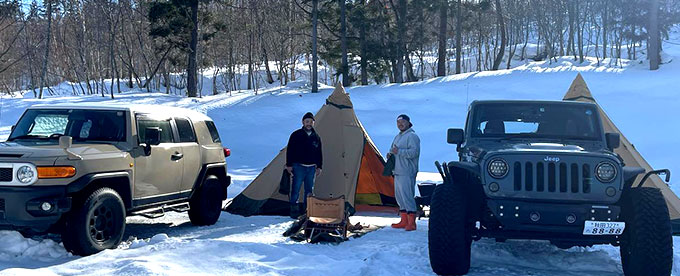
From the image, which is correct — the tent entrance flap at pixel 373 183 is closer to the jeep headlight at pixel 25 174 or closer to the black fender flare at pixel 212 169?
the black fender flare at pixel 212 169

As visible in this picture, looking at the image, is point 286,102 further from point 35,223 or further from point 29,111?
point 35,223

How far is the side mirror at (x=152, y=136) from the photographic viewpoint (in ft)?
26.3

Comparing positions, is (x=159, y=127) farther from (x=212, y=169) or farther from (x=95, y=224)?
(x=95, y=224)

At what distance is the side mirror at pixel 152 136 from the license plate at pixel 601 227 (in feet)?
16.8

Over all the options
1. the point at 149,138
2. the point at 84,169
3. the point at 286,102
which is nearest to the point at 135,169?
the point at 149,138

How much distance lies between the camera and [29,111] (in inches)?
329

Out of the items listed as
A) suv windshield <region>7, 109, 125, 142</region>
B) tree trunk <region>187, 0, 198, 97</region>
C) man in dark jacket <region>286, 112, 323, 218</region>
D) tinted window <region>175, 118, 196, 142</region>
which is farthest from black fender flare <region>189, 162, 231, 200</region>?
tree trunk <region>187, 0, 198, 97</region>

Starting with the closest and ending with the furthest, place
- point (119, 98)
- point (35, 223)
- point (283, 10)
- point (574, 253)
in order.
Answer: point (35, 223), point (574, 253), point (119, 98), point (283, 10)

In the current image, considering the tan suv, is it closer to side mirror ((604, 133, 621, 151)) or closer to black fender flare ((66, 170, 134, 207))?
black fender flare ((66, 170, 134, 207))

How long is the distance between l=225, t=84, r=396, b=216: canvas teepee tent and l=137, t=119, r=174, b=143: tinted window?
2.39 meters

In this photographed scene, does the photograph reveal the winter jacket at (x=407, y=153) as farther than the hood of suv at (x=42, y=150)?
Yes

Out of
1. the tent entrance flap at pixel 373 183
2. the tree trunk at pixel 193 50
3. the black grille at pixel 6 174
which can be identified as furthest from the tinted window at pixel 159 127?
the tree trunk at pixel 193 50

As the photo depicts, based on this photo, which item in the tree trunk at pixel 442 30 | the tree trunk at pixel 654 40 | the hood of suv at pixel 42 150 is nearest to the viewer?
the hood of suv at pixel 42 150

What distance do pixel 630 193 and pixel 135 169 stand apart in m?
5.64
